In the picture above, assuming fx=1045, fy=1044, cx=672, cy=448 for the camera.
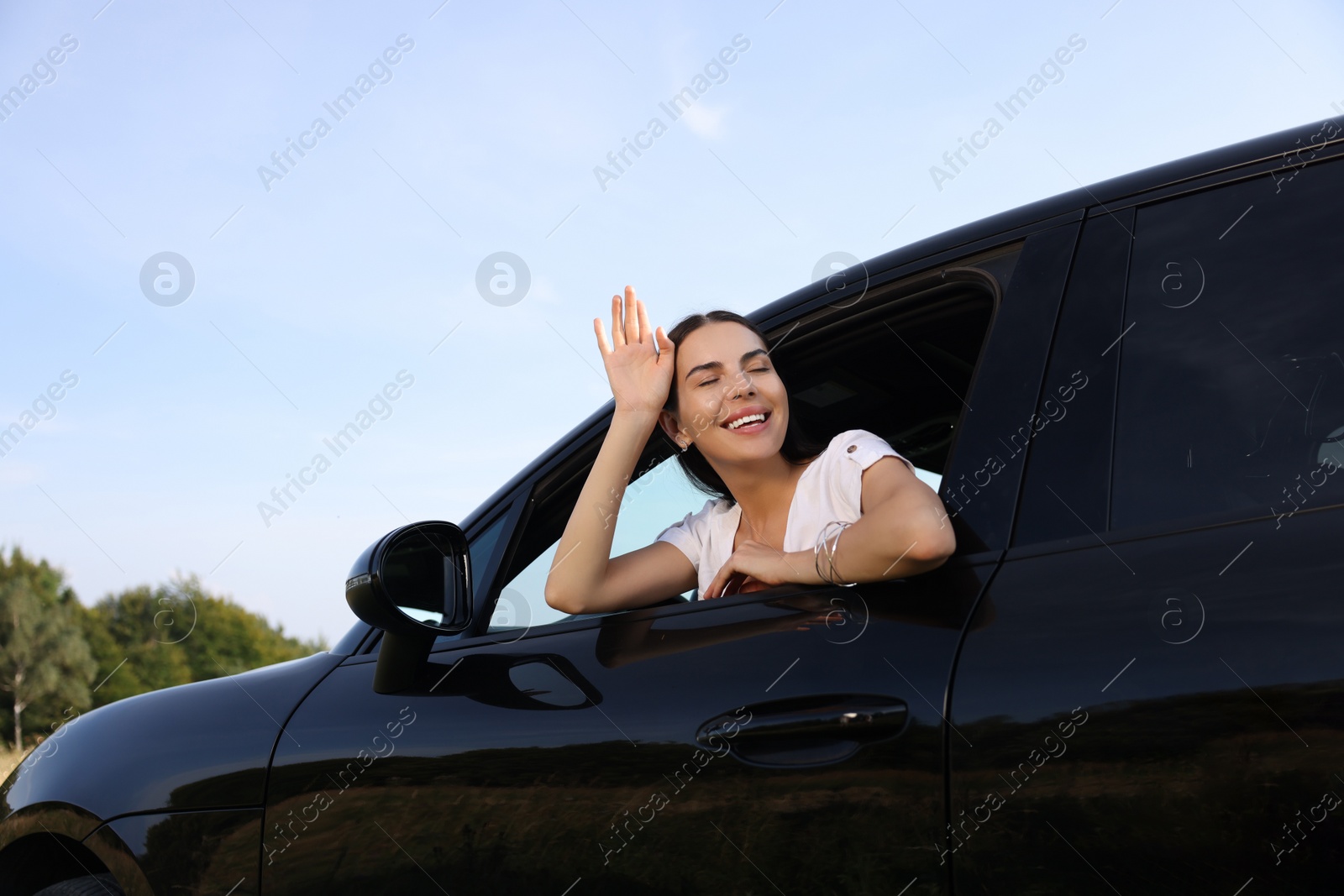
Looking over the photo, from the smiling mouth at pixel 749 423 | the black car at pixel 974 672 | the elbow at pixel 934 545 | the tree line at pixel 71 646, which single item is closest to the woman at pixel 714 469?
the smiling mouth at pixel 749 423

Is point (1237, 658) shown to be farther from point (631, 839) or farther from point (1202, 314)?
point (631, 839)

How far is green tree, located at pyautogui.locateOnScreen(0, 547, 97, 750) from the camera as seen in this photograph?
63344 mm

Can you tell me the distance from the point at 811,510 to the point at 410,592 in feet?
2.47

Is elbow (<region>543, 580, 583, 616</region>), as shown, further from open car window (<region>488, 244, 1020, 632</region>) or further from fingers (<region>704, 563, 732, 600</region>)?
fingers (<region>704, 563, 732, 600</region>)

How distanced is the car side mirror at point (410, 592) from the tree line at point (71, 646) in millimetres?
60320

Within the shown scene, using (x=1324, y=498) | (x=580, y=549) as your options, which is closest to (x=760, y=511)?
(x=580, y=549)

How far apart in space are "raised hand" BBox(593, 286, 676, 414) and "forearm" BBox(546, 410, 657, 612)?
4 centimetres

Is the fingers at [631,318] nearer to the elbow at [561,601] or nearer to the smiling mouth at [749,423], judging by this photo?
the smiling mouth at [749,423]

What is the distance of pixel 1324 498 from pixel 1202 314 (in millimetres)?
341

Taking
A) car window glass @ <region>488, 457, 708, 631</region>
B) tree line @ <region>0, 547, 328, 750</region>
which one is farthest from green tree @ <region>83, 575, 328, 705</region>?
car window glass @ <region>488, 457, 708, 631</region>

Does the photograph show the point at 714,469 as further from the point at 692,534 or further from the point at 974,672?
the point at 974,672

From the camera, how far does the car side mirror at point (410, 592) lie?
183 centimetres

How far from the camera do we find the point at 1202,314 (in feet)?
4.53

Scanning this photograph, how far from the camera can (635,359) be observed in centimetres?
210
